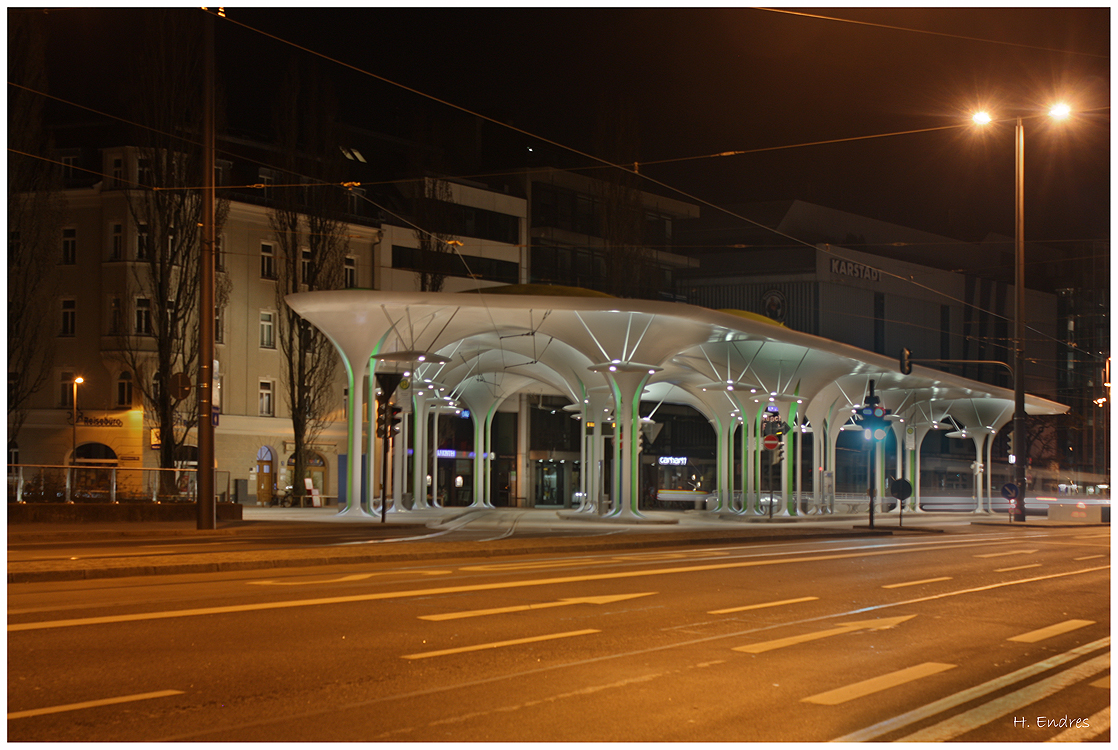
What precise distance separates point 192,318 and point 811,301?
5467 cm

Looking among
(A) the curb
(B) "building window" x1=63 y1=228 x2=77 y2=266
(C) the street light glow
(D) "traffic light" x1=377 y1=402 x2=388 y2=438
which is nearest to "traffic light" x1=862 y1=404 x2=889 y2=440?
(A) the curb

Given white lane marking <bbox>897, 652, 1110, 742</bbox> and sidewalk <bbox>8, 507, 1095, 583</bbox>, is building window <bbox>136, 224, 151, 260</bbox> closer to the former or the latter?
sidewalk <bbox>8, 507, 1095, 583</bbox>

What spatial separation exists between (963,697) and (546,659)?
3002 mm

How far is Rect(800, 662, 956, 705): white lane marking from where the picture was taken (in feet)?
22.5

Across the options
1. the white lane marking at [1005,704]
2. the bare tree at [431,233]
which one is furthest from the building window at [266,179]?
the white lane marking at [1005,704]

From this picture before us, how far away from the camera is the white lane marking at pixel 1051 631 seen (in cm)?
985

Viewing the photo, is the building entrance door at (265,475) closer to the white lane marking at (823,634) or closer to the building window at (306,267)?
the building window at (306,267)

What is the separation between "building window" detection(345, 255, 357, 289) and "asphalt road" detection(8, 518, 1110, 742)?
40899mm

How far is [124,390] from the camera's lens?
45.5 meters

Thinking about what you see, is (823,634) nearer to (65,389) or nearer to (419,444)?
(419,444)

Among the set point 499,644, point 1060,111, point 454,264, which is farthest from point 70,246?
point 499,644

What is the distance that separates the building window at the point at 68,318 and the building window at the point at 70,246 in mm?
1792

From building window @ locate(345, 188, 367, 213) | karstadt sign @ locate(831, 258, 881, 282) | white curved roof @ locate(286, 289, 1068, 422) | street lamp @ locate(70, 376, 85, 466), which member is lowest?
street lamp @ locate(70, 376, 85, 466)

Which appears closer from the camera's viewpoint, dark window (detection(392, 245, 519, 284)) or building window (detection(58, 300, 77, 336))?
building window (detection(58, 300, 77, 336))
